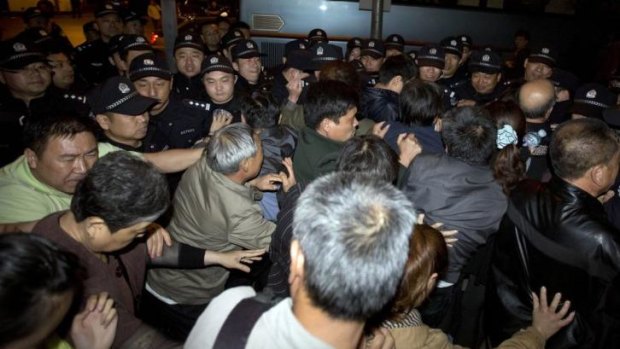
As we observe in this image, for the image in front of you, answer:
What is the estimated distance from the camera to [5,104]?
3.40m

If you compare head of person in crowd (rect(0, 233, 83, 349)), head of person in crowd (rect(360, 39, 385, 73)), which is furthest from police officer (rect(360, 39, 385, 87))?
head of person in crowd (rect(0, 233, 83, 349))

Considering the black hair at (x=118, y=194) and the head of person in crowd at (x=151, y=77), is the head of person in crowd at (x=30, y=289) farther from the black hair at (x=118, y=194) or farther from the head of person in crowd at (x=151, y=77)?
the head of person in crowd at (x=151, y=77)

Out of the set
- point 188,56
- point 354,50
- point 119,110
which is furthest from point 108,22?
point 119,110

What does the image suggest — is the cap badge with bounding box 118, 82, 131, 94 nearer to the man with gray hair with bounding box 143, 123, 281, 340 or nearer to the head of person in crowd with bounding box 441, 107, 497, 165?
the man with gray hair with bounding box 143, 123, 281, 340

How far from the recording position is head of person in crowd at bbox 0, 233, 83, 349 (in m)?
0.99

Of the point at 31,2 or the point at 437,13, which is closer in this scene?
the point at 437,13

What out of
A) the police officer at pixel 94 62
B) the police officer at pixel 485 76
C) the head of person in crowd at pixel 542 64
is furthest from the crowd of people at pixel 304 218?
the police officer at pixel 94 62

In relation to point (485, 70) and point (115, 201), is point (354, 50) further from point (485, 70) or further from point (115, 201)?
point (115, 201)

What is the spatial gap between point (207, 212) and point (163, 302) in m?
0.77

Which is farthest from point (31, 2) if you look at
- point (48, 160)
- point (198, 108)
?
point (48, 160)

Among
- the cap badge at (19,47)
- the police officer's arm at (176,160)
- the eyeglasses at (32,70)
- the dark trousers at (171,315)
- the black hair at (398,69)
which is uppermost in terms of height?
the cap badge at (19,47)

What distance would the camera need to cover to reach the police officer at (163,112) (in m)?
3.59

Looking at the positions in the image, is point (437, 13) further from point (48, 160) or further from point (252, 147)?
point (48, 160)

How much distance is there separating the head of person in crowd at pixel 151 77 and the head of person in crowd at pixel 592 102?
370cm
